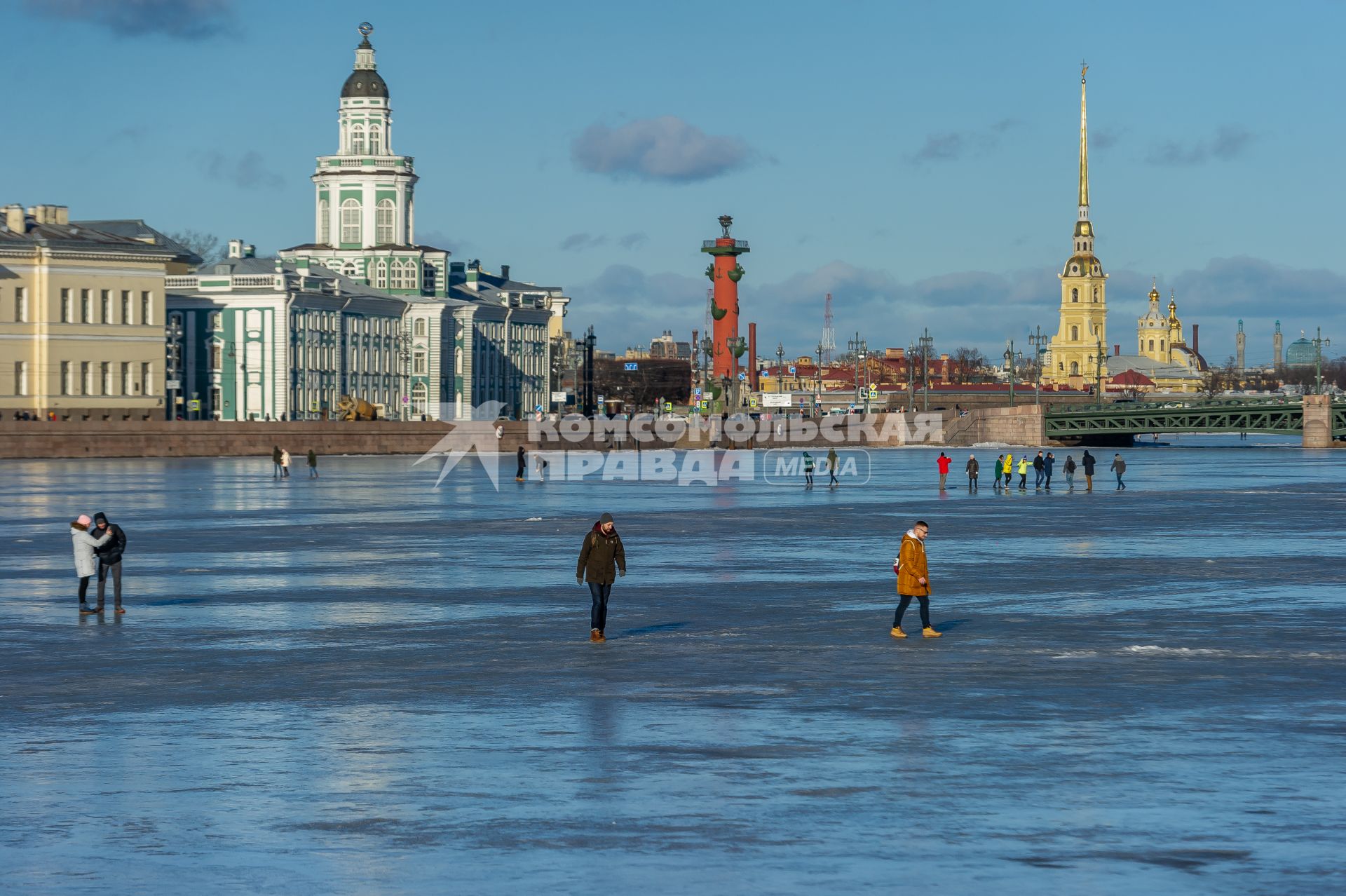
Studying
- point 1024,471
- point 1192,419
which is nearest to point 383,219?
point 1192,419

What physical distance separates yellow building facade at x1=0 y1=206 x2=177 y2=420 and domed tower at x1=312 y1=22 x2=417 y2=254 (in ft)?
118

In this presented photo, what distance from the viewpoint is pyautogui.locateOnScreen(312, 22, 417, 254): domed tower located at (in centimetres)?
14075

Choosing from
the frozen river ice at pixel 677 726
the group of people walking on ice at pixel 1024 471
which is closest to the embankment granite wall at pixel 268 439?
the group of people walking on ice at pixel 1024 471

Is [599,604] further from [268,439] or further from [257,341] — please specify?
[257,341]

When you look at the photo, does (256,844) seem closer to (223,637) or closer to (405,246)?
(223,637)

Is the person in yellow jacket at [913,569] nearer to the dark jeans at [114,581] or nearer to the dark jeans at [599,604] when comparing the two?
the dark jeans at [599,604]

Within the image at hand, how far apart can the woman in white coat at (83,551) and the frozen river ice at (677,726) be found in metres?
0.55

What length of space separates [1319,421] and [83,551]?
4434 inches

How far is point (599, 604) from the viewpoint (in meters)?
19.5

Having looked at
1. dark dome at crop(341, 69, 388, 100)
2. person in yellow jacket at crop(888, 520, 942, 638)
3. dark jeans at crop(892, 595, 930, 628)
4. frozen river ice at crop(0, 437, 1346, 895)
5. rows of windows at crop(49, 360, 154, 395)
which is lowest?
frozen river ice at crop(0, 437, 1346, 895)

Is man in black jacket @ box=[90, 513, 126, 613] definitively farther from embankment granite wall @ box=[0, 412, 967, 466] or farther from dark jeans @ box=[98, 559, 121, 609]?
embankment granite wall @ box=[0, 412, 967, 466]

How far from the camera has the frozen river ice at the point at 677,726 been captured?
10367mm

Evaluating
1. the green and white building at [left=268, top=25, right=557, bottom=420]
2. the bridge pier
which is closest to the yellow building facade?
the green and white building at [left=268, top=25, right=557, bottom=420]

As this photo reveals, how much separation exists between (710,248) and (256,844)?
140090 millimetres
